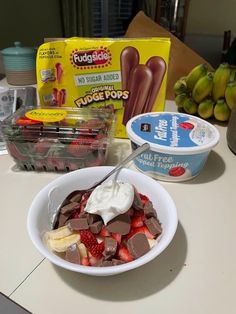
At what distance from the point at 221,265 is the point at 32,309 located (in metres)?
0.25

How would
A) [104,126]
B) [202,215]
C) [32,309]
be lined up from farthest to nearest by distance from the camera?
[104,126], [202,215], [32,309]

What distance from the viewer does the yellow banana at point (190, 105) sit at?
2.62ft

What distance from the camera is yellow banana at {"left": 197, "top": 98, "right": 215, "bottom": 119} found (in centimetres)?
77

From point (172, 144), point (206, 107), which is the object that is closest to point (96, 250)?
point (172, 144)

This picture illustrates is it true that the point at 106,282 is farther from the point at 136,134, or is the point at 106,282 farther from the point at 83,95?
the point at 83,95

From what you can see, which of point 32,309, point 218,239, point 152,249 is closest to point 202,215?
point 218,239

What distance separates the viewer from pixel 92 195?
42cm

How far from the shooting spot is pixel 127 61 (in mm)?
624

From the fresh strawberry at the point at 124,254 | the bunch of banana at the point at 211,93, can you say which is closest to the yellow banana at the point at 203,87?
the bunch of banana at the point at 211,93

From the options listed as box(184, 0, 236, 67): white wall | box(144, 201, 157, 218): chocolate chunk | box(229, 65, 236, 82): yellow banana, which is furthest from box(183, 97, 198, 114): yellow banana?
box(184, 0, 236, 67): white wall

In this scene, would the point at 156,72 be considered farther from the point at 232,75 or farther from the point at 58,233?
the point at 58,233

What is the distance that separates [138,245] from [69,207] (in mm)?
126

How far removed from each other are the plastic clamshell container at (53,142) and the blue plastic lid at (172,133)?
0.22 feet

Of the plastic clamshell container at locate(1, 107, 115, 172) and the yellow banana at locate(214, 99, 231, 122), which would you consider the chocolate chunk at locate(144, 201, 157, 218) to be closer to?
the plastic clamshell container at locate(1, 107, 115, 172)
